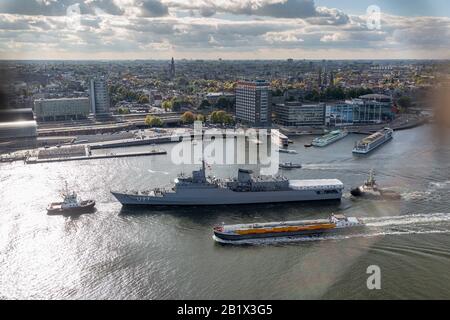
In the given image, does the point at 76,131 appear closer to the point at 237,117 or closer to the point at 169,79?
the point at 237,117

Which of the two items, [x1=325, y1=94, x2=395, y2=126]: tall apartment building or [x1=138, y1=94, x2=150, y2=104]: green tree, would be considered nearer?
[x1=325, y1=94, x2=395, y2=126]: tall apartment building

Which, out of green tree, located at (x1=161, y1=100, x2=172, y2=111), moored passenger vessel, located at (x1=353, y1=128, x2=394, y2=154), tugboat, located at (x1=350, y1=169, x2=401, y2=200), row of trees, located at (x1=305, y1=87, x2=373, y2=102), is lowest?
tugboat, located at (x1=350, y1=169, x2=401, y2=200)

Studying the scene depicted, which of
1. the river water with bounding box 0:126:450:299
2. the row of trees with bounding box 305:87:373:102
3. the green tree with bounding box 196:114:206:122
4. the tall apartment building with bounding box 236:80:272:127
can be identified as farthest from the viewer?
the row of trees with bounding box 305:87:373:102

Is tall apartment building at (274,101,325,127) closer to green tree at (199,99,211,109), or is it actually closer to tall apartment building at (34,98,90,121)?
green tree at (199,99,211,109)

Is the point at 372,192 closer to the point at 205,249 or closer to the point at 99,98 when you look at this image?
the point at 205,249

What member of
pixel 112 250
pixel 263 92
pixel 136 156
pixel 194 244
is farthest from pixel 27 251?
pixel 263 92

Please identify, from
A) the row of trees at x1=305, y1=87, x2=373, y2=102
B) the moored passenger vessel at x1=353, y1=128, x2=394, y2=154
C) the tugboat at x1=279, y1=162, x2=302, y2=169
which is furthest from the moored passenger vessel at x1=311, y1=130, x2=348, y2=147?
the row of trees at x1=305, y1=87, x2=373, y2=102

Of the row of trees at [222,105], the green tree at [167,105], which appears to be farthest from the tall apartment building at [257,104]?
the green tree at [167,105]
